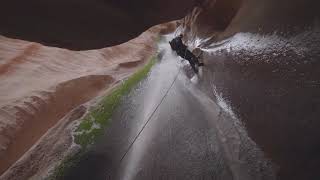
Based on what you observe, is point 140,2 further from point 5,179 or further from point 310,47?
point 5,179

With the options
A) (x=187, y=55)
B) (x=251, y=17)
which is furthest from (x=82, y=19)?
(x=187, y=55)

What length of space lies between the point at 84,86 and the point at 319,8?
10.9ft

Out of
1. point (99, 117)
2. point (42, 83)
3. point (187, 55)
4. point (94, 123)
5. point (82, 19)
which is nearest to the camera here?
point (82, 19)

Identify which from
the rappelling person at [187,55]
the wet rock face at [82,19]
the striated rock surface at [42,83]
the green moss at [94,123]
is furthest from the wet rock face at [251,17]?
the striated rock surface at [42,83]

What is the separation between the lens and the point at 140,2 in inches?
90.1

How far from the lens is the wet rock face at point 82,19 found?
200 centimetres

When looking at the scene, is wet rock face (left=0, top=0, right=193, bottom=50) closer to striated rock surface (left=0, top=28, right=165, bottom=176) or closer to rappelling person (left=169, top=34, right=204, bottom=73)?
rappelling person (left=169, top=34, right=204, bottom=73)

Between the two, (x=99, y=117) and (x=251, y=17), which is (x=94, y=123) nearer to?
(x=99, y=117)

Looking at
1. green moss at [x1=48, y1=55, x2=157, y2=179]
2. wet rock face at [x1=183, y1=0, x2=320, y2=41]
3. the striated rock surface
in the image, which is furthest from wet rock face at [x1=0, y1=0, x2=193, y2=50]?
the striated rock surface

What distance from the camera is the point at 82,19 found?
7.16 ft

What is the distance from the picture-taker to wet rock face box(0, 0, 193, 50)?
1996 millimetres

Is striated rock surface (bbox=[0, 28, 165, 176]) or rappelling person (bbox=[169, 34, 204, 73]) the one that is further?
striated rock surface (bbox=[0, 28, 165, 176])

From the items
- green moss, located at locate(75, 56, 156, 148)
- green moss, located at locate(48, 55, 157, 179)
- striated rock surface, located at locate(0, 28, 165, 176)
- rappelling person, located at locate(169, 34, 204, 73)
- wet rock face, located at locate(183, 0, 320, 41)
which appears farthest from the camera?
striated rock surface, located at locate(0, 28, 165, 176)

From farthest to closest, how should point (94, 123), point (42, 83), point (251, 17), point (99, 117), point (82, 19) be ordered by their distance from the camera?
1. point (42, 83)
2. point (99, 117)
3. point (94, 123)
4. point (251, 17)
5. point (82, 19)
